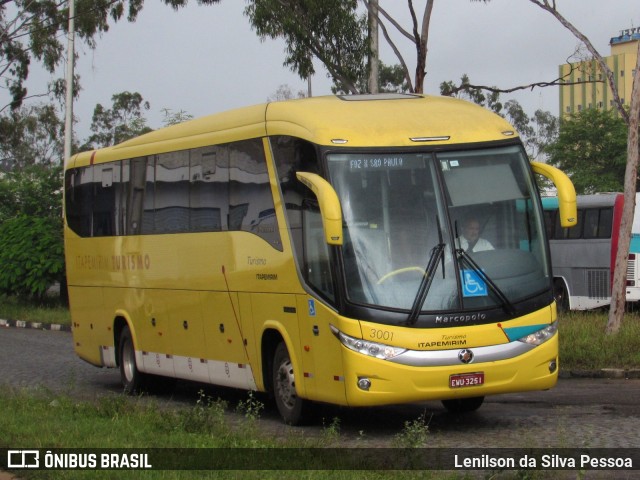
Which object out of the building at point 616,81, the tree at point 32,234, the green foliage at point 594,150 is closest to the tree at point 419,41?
the tree at point 32,234

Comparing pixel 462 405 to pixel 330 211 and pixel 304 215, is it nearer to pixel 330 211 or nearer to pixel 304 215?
pixel 304 215

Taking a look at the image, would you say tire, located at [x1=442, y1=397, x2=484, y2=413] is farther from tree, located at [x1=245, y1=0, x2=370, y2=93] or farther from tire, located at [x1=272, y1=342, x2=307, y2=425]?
tree, located at [x1=245, y1=0, x2=370, y2=93]

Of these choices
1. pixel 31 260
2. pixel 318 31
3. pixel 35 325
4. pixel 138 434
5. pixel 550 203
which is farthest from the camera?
pixel 31 260

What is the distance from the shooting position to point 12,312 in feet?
107

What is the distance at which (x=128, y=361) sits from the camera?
16.7m

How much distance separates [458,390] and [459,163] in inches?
87.6

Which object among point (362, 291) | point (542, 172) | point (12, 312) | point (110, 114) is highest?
point (110, 114)

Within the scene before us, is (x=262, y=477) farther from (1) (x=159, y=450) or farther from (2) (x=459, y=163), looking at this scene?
(2) (x=459, y=163)

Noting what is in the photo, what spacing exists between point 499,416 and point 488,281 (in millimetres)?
2204

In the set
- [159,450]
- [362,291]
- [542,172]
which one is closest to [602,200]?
[542,172]

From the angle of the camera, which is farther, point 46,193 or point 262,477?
point 46,193

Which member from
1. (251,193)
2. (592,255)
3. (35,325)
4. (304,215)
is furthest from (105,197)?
(592,255)

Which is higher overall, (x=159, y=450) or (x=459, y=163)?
(x=459, y=163)

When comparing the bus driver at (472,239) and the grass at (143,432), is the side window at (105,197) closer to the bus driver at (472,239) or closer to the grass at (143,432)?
the grass at (143,432)
